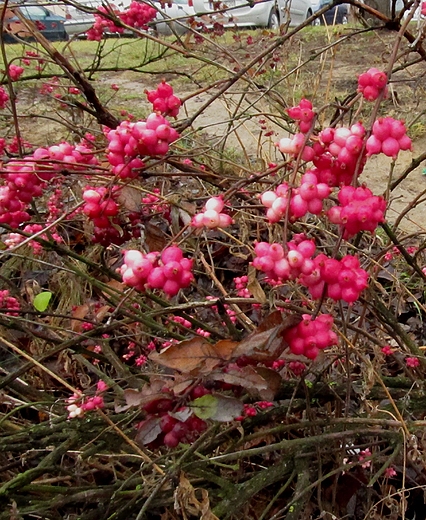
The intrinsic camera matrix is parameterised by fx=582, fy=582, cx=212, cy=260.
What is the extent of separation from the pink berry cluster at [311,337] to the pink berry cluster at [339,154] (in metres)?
0.19

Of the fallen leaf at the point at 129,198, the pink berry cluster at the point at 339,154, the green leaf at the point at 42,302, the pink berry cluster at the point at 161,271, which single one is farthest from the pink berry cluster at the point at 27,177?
the green leaf at the point at 42,302

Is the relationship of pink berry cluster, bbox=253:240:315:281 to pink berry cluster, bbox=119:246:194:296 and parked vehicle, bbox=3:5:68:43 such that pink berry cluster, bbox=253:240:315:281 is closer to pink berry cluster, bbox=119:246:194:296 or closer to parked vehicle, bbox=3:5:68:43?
Answer: pink berry cluster, bbox=119:246:194:296

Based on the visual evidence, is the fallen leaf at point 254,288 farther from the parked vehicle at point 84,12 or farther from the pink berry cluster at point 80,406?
the parked vehicle at point 84,12

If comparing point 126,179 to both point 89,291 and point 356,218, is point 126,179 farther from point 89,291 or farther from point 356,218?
point 89,291

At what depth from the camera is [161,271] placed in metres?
0.75

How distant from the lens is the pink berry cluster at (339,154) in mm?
752

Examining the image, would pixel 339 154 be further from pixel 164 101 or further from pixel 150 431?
pixel 150 431

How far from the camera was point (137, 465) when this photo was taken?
157cm

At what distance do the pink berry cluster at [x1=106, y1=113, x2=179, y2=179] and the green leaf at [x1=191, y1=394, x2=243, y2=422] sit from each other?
1.14ft

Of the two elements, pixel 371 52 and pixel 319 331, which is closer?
pixel 319 331

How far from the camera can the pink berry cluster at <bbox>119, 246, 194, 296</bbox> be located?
2.44 feet

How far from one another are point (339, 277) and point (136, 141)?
13.5 inches

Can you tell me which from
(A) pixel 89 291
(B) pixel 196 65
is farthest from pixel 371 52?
(A) pixel 89 291

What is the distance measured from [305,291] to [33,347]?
0.97m
